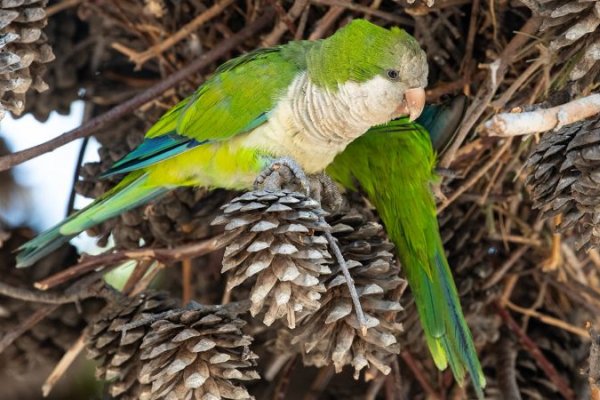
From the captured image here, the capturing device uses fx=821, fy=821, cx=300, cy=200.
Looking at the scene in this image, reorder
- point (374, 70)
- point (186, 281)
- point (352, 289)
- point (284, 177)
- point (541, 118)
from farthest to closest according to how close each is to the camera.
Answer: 1. point (186, 281)
2. point (374, 70)
3. point (284, 177)
4. point (352, 289)
5. point (541, 118)

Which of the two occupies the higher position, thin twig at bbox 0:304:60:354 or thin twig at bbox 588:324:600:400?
thin twig at bbox 588:324:600:400

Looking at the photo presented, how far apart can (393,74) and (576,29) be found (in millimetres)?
388

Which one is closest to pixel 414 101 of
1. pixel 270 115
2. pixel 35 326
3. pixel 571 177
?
pixel 270 115

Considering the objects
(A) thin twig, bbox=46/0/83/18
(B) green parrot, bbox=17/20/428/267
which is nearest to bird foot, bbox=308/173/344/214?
(B) green parrot, bbox=17/20/428/267

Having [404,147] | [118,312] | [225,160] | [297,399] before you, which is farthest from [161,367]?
[297,399]

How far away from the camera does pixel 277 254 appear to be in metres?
1.12

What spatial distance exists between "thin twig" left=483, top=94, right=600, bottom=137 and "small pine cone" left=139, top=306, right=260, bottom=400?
19.0 inches

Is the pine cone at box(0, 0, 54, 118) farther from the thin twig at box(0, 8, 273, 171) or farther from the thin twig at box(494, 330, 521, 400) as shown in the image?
the thin twig at box(494, 330, 521, 400)

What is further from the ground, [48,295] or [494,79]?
[494,79]

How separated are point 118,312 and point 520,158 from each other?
0.83 m

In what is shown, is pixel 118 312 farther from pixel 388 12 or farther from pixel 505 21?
pixel 505 21

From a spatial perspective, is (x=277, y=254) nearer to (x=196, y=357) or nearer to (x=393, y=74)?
(x=196, y=357)

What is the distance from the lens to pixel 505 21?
155cm

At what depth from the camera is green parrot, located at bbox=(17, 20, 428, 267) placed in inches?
58.6
